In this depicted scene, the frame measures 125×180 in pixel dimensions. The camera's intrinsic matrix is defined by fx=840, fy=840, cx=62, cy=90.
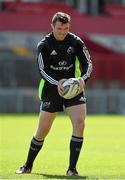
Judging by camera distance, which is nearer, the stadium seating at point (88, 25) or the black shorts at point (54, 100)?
the black shorts at point (54, 100)

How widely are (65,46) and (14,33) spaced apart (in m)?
23.8

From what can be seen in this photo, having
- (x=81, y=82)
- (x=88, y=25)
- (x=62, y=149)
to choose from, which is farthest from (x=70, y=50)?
(x=88, y=25)

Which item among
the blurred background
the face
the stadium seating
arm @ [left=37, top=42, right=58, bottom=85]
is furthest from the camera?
the stadium seating

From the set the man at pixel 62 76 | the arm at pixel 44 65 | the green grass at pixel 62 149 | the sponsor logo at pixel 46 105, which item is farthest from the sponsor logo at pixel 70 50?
the green grass at pixel 62 149

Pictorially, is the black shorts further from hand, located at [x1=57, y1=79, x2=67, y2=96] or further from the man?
hand, located at [x1=57, y1=79, x2=67, y2=96]

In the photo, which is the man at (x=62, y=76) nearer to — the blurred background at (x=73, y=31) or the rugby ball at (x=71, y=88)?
the rugby ball at (x=71, y=88)

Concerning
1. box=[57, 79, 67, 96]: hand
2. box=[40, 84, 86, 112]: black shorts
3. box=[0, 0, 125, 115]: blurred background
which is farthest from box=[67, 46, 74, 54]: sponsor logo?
box=[0, 0, 125, 115]: blurred background

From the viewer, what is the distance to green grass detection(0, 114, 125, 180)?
11.7 metres

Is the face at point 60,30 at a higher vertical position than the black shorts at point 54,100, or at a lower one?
higher

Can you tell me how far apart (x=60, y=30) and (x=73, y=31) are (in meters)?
24.3

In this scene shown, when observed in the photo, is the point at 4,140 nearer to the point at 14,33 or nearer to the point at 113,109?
A: the point at 113,109

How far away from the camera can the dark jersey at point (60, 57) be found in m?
11.2

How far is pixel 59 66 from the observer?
1122cm

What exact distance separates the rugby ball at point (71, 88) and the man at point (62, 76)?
0.06 m
